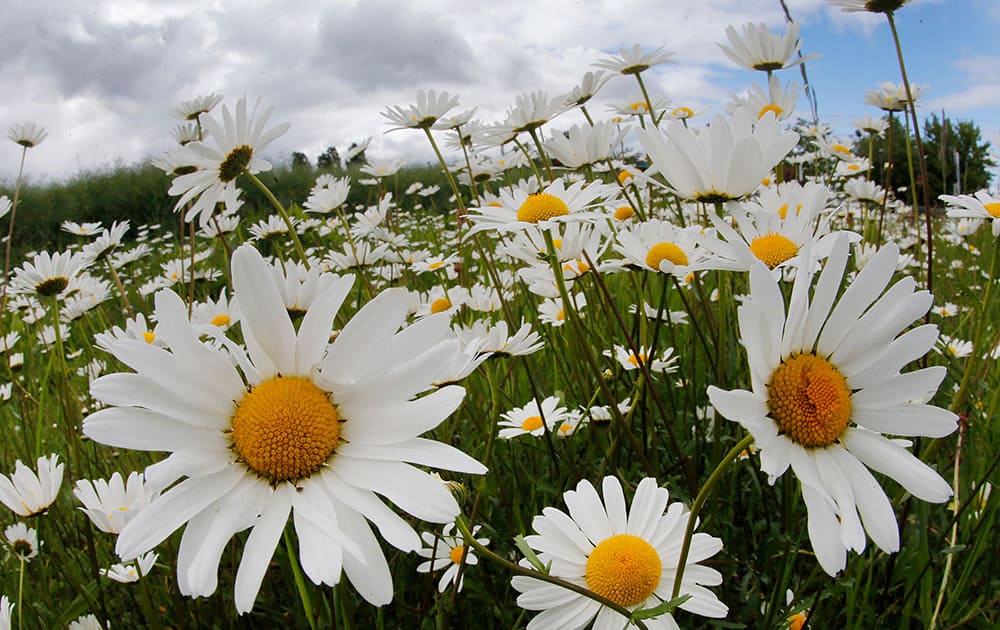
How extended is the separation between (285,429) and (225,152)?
712mm

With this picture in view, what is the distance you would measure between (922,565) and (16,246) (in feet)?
30.4

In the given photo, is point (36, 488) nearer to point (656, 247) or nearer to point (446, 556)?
point (446, 556)

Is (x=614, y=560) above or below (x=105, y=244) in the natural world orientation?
below

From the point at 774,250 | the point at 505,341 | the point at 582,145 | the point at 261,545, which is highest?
the point at 582,145

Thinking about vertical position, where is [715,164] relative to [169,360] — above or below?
above

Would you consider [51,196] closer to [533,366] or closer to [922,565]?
[533,366]

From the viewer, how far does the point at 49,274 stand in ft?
5.79

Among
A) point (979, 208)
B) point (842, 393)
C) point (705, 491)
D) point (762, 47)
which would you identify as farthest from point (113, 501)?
point (762, 47)

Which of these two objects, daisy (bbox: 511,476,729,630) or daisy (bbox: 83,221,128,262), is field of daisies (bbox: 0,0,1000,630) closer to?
daisy (bbox: 511,476,729,630)

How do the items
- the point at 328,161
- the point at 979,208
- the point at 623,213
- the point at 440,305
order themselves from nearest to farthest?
the point at 979,208 → the point at 440,305 → the point at 623,213 → the point at 328,161

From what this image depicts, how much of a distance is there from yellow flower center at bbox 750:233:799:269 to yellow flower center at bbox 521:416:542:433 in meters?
0.57

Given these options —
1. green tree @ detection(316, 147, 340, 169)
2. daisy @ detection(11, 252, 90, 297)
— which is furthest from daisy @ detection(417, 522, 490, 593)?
green tree @ detection(316, 147, 340, 169)

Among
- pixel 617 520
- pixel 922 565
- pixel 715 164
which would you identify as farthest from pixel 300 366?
pixel 922 565

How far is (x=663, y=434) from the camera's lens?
153 centimetres
